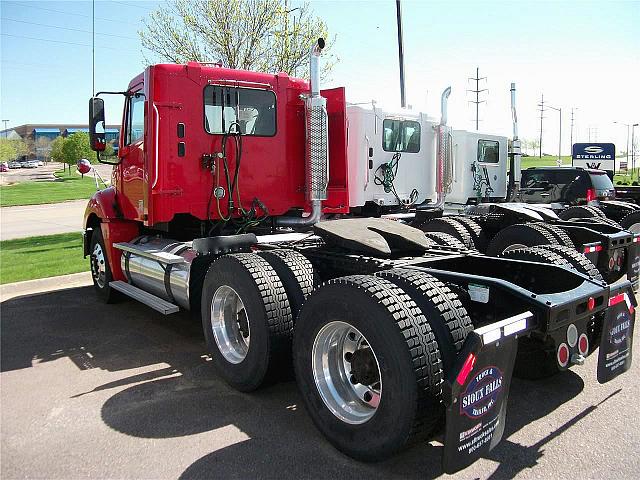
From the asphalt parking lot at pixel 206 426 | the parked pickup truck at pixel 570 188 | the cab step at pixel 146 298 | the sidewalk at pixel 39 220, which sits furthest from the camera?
the sidewalk at pixel 39 220

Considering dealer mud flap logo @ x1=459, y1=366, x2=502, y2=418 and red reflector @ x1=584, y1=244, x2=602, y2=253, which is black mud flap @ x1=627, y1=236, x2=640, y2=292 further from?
dealer mud flap logo @ x1=459, y1=366, x2=502, y2=418

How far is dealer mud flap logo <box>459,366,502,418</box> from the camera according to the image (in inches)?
108

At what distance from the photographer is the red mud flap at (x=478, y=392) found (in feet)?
8.84

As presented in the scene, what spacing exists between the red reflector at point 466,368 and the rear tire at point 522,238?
294 cm

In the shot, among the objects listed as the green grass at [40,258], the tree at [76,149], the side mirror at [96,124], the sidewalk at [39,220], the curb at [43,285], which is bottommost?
the curb at [43,285]

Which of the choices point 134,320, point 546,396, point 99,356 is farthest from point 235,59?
point 546,396

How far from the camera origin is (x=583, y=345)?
354cm

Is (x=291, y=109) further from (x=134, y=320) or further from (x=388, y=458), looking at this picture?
(x=388, y=458)

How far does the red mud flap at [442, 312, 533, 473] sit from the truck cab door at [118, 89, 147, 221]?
463 cm

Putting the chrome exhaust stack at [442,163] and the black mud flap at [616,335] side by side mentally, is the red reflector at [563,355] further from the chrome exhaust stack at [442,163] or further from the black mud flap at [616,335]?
the chrome exhaust stack at [442,163]

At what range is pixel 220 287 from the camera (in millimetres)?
4664

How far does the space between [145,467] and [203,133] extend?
384 centimetres

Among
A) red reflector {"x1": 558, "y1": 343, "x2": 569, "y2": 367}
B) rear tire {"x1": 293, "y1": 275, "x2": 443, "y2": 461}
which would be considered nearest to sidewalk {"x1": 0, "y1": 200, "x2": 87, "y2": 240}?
rear tire {"x1": 293, "y1": 275, "x2": 443, "y2": 461}

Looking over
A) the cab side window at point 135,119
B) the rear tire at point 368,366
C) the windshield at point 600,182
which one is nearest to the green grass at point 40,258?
the cab side window at point 135,119
